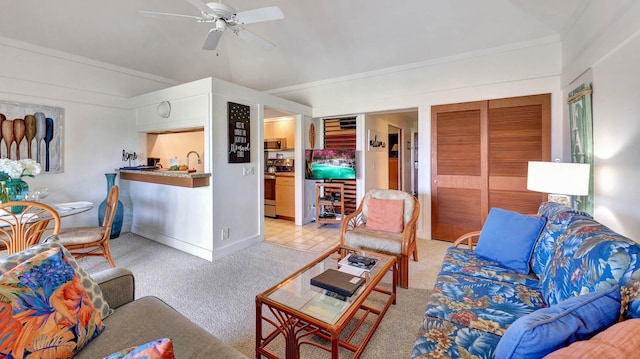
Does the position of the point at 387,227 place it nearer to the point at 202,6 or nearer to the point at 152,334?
the point at 152,334

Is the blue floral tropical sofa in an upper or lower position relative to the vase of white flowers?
lower

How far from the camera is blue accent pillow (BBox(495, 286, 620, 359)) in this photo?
796mm

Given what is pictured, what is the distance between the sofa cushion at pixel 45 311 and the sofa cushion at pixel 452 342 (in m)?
1.34

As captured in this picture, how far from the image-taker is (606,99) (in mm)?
2150

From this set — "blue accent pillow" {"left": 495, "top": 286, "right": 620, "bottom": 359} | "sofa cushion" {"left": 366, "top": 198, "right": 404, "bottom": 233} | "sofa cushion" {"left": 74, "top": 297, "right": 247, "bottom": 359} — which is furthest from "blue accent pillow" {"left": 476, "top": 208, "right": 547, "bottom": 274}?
"sofa cushion" {"left": 74, "top": 297, "right": 247, "bottom": 359}

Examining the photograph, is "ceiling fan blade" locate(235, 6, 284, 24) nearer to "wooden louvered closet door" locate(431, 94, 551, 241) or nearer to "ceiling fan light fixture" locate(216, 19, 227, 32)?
"ceiling fan light fixture" locate(216, 19, 227, 32)

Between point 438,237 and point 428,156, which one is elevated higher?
point 428,156

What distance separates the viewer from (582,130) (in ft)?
8.48

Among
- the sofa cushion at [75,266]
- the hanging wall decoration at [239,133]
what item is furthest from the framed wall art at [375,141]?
the sofa cushion at [75,266]

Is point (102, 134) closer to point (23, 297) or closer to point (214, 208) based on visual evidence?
point (214, 208)

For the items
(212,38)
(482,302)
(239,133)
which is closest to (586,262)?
(482,302)

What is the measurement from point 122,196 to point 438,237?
16.5ft

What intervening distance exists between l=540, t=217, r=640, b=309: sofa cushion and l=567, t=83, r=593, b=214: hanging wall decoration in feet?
4.18

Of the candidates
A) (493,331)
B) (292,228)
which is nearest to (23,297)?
(493,331)
